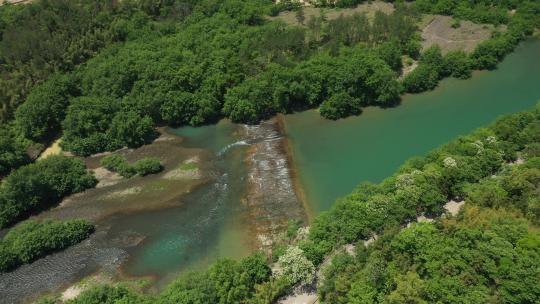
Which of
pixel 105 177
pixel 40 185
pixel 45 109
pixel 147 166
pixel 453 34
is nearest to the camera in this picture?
pixel 40 185

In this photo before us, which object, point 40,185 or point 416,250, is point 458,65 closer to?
point 416,250

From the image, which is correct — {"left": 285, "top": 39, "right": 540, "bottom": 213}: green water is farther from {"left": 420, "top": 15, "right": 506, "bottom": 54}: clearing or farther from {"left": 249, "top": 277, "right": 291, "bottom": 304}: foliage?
{"left": 249, "top": 277, "right": 291, "bottom": 304}: foliage

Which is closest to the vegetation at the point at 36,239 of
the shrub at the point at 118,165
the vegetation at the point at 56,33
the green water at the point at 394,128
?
the shrub at the point at 118,165

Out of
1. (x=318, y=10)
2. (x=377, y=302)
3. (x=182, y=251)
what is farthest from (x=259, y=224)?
(x=318, y=10)

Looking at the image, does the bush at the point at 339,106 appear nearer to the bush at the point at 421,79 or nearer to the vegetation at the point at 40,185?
the bush at the point at 421,79

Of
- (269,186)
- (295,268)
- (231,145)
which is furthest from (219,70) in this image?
(295,268)

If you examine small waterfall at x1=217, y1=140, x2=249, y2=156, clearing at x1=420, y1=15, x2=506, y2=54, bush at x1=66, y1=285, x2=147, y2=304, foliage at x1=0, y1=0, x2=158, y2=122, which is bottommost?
bush at x1=66, y1=285, x2=147, y2=304

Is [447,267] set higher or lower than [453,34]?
lower

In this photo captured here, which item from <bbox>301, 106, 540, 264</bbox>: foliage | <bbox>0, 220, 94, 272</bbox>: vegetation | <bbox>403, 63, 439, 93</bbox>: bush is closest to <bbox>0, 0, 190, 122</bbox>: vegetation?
<bbox>0, 220, 94, 272</bbox>: vegetation
